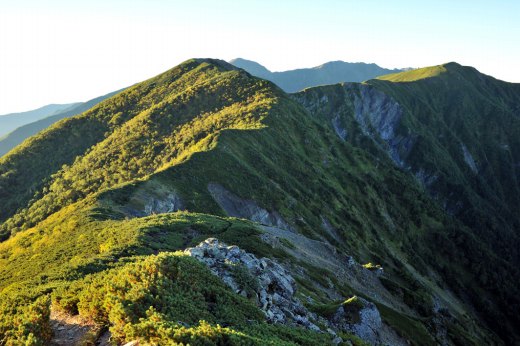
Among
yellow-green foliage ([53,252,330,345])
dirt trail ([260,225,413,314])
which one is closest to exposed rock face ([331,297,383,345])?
yellow-green foliage ([53,252,330,345])

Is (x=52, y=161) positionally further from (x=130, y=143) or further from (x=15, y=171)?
(x=130, y=143)

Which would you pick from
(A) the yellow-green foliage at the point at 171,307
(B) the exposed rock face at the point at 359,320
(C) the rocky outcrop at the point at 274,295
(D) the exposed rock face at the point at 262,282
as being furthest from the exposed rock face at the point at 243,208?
(A) the yellow-green foliage at the point at 171,307

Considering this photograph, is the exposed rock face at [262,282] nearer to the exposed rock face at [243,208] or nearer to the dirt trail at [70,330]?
the dirt trail at [70,330]

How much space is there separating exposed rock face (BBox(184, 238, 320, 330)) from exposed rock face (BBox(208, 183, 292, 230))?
43151 mm

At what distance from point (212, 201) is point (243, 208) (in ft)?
27.9

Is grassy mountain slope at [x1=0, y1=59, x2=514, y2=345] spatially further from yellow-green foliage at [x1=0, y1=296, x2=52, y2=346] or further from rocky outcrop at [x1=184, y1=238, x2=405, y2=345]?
rocky outcrop at [x1=184, y1=238, x2=405, y2=345]

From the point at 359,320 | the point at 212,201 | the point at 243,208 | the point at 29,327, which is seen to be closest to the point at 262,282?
the point at 359,320

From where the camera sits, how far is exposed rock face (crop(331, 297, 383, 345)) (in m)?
38.6

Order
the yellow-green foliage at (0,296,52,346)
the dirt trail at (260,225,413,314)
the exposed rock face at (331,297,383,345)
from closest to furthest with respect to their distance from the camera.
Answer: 1. the yellow-green foliage at (0,296,52,346)
2. the exposed rock face at (331,297,383,345)
3. the dirt trail at (260,225,413,314)

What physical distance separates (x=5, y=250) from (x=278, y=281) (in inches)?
1884

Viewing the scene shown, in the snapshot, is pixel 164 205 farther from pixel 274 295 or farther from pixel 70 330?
pixel 70 330

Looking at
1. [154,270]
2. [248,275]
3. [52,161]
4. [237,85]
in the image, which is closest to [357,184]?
[237,85]

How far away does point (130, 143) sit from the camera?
118m

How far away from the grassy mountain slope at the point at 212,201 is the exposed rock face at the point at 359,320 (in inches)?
196
